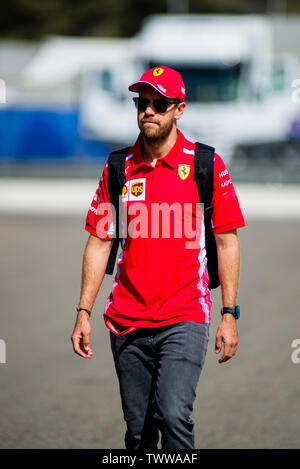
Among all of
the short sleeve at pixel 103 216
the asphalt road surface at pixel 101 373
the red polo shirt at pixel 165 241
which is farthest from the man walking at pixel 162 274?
the asphalt road surface at pixel 101 373

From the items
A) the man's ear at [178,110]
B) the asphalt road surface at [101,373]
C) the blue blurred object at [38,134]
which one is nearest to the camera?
the man's ear at [178,110]

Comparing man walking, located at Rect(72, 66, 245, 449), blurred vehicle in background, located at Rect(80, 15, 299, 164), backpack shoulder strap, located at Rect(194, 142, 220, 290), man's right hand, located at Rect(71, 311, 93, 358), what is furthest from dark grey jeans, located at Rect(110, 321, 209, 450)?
blurred vehicle in background, located at Rect(80, 15, 299, 164)

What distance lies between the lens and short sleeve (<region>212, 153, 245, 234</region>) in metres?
3.59

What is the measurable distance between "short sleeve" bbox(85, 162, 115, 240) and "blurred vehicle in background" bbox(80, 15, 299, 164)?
1758cm

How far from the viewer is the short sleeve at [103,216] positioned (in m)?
3.72

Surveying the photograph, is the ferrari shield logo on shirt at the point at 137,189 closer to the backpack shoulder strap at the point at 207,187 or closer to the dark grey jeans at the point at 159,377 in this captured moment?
the backpack shoulder strap at the point at 207,187

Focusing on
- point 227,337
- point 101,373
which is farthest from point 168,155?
point 101,373

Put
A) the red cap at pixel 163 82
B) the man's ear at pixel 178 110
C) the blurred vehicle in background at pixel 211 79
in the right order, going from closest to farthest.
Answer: the red cap at pixel 163 82 → the man's ear at pixel 178 110 → the blurred vehicle in background at pixel 211 79

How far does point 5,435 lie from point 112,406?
856mm

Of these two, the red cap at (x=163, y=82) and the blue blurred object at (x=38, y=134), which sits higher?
the blue blurred object at (x=38, y=134)

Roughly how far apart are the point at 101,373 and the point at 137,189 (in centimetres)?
283

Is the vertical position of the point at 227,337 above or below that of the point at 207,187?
below

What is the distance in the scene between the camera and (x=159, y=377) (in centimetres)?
347

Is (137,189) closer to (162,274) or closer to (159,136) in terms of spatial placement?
(159,136)
